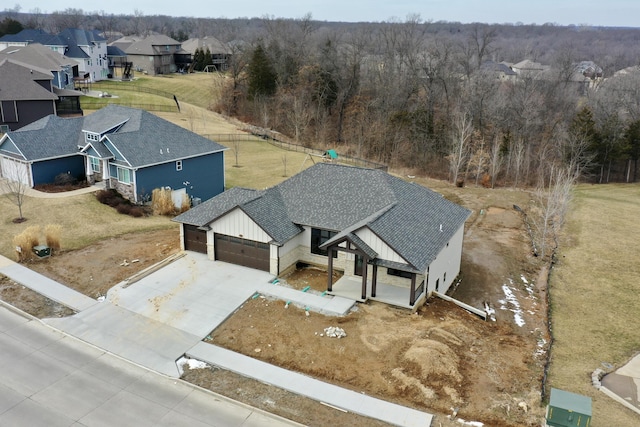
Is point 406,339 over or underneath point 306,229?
A: underneath

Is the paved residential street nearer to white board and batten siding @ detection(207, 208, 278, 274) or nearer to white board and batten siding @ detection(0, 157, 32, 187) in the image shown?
white board and batten siding @ detection(207, 208, 278, 274)

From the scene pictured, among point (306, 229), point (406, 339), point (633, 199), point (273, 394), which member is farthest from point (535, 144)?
point (273, 394)

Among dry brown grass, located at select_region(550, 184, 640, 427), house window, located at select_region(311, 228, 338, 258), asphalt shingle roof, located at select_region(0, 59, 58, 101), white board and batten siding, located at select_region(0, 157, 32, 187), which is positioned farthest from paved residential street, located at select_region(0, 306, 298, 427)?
asphalt shingle roof, located at select_region(0, 59, 58, 101)

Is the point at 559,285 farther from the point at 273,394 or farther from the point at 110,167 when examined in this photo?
the point at 110,167

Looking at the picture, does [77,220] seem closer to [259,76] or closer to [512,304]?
[512,304]

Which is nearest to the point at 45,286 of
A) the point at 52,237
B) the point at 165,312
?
the point at 52,237
